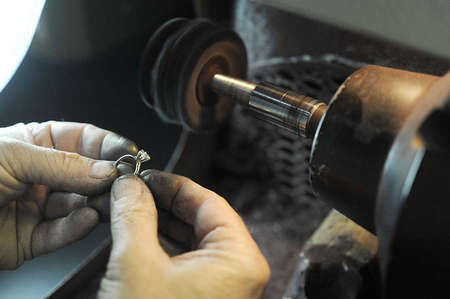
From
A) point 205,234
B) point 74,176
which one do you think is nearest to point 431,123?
point 205,234

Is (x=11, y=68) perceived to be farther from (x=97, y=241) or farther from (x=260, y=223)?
(x=260, y=223)

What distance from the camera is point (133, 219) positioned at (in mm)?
485

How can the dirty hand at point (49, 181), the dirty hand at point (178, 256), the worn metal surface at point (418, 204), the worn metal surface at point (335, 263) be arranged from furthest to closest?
the worn metal surface at point (335, 263), the dirty hand at point (49, 181), the dirty hand at point (178, 256), the worn metal surface at point (418, 204)

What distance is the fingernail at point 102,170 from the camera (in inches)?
21.4

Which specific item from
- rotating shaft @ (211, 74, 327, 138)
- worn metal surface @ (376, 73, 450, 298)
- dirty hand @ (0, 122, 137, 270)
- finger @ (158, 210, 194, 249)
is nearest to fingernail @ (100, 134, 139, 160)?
dirty hand @ (0, 122, 137, 270)

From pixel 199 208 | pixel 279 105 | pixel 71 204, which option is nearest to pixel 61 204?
pixel 71 204

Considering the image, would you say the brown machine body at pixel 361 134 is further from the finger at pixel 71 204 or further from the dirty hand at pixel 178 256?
the finger at pixel 71 204

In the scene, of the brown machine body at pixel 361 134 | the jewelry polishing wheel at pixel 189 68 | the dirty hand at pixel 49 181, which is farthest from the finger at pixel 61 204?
the brown machine body at pixel 361 134

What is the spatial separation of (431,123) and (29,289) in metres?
0.68

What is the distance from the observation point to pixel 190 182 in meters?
0.57

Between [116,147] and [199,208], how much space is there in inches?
6.6

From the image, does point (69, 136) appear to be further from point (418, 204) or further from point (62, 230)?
point (418, 204)

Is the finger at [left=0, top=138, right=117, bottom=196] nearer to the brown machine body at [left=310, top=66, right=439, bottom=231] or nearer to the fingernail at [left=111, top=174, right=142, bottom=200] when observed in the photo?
the fingernail at [left=111, top=174, right=142, bottom=200]

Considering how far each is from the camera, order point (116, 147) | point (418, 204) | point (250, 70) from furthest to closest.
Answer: point (250, 70) < point (116, 147) < point (418, 204)
